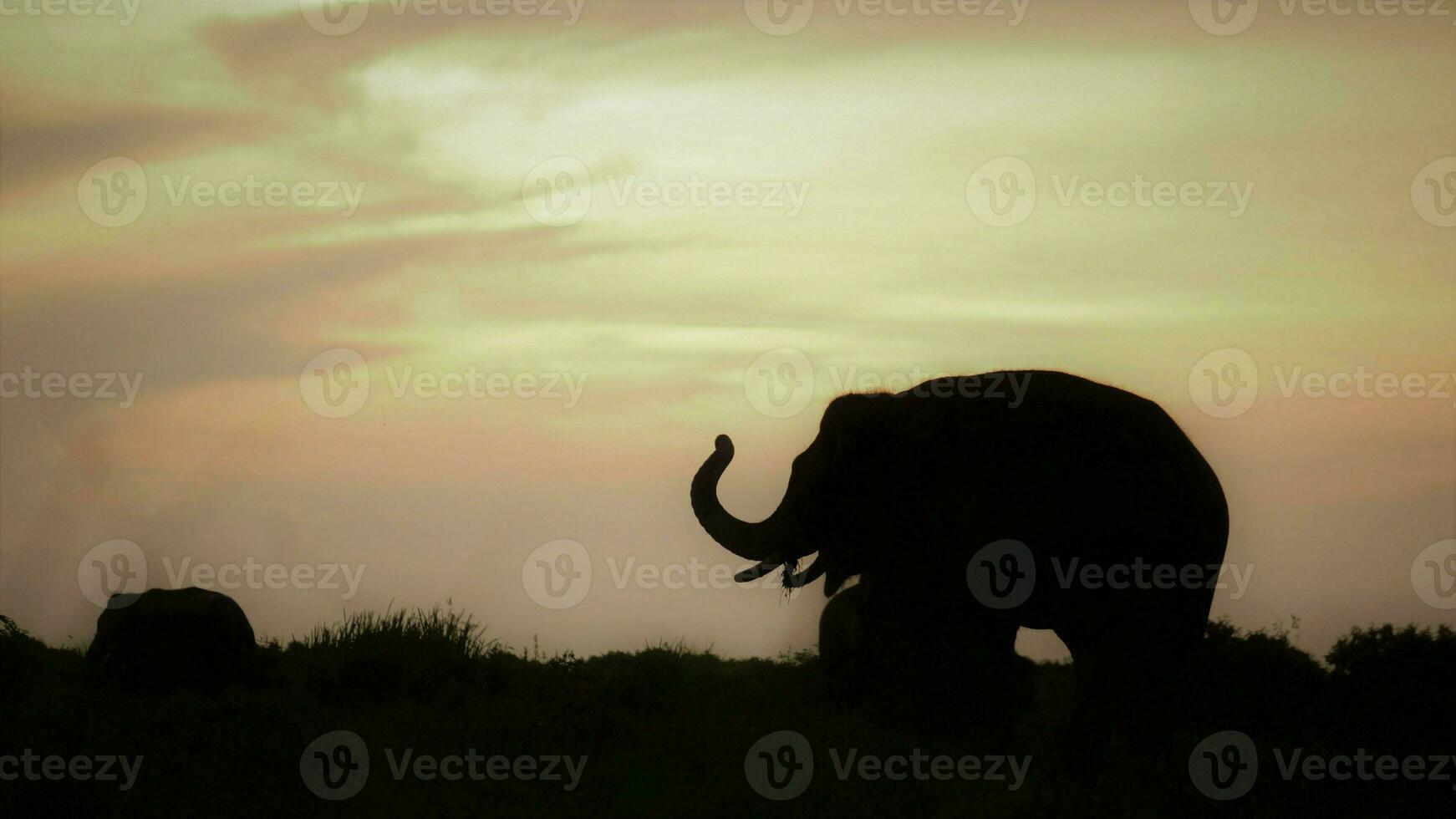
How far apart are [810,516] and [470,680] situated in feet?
14.6

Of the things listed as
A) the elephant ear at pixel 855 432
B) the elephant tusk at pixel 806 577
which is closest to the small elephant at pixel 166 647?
the elephant tusk at pixel 806 577

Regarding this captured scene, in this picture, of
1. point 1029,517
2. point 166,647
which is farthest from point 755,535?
point 166,647

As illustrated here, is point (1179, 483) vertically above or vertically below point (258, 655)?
above

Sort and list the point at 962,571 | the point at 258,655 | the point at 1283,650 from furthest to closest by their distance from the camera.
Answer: the point at 1283,650 → the point at 258,655 → the point at 962,571

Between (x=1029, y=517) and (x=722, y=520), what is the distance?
2.96 meters

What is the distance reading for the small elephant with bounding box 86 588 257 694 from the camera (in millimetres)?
12773

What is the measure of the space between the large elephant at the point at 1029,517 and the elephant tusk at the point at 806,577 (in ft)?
0.52

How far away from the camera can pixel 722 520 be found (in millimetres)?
11867

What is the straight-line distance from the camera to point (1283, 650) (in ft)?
50.3

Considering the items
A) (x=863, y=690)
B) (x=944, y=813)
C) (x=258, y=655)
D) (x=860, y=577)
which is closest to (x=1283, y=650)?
(x=863, y=690)

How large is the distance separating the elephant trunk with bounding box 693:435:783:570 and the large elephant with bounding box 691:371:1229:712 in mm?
338

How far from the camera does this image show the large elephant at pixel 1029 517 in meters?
10.1

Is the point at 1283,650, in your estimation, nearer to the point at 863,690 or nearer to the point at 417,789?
the point at 863,690

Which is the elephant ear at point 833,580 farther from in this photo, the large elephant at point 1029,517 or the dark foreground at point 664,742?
the dark foreground at point 664,742
